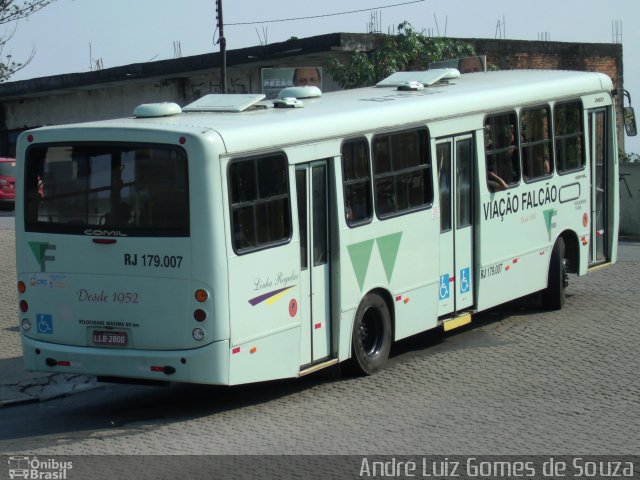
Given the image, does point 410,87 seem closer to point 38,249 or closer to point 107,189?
point 107,189

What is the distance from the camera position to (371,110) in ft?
40.3

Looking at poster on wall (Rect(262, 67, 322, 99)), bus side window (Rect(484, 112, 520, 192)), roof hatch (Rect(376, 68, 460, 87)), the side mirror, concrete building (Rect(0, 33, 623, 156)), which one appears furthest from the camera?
concrete building (Rect(0, 33, 623, 156))

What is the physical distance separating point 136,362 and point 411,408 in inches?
100

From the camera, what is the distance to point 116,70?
37406 mm

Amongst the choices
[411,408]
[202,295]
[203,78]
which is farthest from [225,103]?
[203,78]

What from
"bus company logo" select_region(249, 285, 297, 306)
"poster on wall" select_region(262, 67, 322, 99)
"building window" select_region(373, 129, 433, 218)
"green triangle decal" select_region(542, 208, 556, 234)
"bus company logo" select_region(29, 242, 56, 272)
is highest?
"poster on wall" select_region(262, 67, 322, 99)

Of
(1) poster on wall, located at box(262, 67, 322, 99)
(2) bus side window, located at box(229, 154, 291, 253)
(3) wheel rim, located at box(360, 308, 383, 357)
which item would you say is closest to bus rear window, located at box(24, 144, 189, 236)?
(2) bus side window, located at box(229, 154, 291, 253)

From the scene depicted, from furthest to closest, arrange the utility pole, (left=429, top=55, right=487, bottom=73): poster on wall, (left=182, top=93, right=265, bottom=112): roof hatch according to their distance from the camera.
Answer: the utility pole
(left=429, top=55, right=487, bottom=73): poster on wall
(left=182, top=93, right=265, bottom=112): roof hatch

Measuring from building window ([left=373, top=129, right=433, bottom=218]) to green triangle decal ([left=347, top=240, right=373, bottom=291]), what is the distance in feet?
1.45

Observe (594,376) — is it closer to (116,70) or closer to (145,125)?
(145,125)

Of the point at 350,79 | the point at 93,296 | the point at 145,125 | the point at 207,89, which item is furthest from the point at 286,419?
the point at 207,89

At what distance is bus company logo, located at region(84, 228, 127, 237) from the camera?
10.5m

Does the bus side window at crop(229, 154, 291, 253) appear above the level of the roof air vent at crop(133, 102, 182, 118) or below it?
below

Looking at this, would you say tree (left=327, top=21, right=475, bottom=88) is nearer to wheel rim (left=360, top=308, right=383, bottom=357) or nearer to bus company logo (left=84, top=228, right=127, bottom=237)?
wheel rim (left=360, top=308, right=383, bottom=357)
